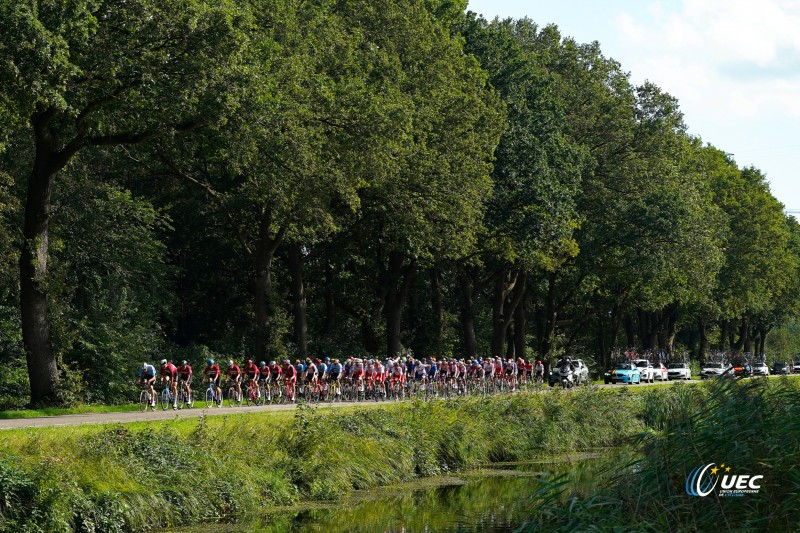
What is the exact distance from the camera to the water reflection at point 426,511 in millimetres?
19422

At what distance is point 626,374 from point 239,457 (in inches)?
1761

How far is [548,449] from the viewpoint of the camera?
33.1 meters

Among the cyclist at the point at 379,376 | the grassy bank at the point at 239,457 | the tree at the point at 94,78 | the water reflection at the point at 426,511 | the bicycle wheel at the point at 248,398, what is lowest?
the water reflection at the point at 426,511

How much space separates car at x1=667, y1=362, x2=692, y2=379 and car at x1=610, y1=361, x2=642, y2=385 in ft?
27.2

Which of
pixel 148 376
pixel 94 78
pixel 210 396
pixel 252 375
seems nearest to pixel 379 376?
pixel 252 375

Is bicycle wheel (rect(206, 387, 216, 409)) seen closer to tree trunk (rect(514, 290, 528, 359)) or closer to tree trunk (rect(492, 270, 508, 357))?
tree trunk (rect(492, 270, 508, 357))

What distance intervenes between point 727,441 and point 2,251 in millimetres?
25040

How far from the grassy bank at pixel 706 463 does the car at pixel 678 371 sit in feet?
197

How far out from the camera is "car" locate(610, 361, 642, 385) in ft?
210

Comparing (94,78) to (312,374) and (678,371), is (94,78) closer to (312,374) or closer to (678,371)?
Result: (312,374)

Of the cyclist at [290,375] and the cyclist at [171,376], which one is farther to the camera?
the cyclist at [290,375]

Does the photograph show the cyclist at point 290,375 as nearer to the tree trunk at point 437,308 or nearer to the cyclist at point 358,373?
the cyclist at point 358,373

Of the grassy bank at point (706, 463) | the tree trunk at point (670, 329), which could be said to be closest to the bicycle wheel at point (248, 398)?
the grassy bank at point (706, 463)

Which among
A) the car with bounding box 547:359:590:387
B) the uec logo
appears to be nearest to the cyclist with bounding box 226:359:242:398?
the car with bounding box 547:359:590:387
